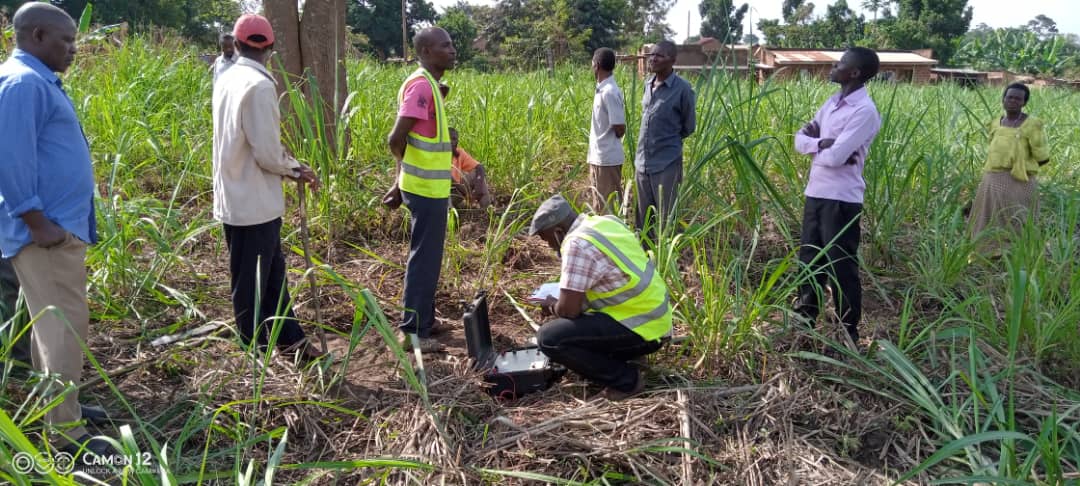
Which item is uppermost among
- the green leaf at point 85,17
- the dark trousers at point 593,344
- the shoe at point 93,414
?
the green leaf at point 85,17

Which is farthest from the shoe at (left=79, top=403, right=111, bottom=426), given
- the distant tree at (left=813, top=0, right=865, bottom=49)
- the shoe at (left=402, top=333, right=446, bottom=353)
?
the distant tree at (left=813, top=0, right=865, bottom=49)

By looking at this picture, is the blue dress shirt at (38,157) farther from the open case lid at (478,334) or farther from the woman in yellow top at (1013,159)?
the woman in yellow top at (1013,159)

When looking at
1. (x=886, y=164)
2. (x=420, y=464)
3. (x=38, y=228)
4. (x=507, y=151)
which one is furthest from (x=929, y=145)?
(x=38, y=228)

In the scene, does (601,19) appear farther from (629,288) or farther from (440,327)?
(629,288)

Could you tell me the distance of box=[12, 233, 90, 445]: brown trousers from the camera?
2053 millimetres

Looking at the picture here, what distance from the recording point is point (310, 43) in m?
4.29

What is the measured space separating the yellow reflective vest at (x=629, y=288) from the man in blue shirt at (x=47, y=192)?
64.3 inches

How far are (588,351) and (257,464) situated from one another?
120 cm

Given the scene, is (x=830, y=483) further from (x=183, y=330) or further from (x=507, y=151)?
(x=507, y=151)

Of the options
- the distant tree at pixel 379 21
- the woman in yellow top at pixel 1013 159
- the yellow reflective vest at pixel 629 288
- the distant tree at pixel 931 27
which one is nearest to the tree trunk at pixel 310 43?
the yellow reflective vest at pixel 629 288

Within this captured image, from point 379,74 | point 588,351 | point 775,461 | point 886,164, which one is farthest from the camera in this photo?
point 379,74

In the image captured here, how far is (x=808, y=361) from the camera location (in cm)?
279

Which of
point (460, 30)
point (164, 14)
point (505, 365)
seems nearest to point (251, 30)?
point (505, 365)

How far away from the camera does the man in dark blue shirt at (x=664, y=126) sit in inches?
161
